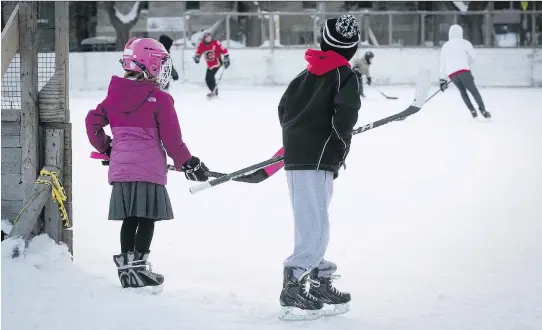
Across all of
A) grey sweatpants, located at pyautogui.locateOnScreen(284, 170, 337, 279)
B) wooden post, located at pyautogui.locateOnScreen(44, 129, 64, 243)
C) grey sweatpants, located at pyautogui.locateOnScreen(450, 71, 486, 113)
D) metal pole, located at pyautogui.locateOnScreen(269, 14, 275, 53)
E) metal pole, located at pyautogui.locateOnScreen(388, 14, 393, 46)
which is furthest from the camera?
metal pole, located at pyautogui.locateOnScreen(388, 14, 393, 46)

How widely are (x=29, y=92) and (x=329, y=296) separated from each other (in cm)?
172

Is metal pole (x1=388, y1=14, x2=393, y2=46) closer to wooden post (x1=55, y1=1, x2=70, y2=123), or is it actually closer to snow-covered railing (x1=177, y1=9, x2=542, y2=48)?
snow-covered railing (x1=177, y1=9, x2=542, y2=48)

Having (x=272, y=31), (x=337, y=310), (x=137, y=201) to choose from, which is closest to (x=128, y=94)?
(x=137, y=201)

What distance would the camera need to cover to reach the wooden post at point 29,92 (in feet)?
14.3

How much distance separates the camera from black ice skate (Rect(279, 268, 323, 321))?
147 inches

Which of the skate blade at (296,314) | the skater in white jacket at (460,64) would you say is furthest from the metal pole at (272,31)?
the skate blade at (296,314)

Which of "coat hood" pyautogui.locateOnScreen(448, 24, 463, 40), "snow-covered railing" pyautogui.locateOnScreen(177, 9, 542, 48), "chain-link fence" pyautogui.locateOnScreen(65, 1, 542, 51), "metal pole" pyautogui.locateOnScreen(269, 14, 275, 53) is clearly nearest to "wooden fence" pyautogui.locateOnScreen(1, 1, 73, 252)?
"coat hood" pyautogui.locateOnScreen(448, 24, 463, 40)

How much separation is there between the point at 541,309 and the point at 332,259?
4.53 feet

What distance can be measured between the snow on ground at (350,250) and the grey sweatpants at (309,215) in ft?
0.84

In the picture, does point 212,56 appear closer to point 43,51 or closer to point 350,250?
point 350,250

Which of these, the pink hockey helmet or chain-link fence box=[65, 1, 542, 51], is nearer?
the pink hockey helmet

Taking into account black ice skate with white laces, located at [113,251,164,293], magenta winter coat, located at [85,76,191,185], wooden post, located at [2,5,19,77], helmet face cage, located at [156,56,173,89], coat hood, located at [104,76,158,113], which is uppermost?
wooden post, located at [2,5,19,77]

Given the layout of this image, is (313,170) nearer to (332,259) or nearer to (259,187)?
(332,259)

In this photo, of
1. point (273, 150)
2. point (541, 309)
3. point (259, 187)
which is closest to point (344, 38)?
point (541, 309)
